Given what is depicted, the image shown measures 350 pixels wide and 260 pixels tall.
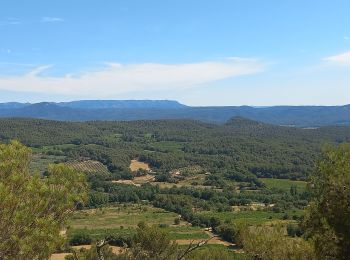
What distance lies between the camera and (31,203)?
12.4 meters

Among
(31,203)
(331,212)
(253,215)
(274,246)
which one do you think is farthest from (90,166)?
(31,203)

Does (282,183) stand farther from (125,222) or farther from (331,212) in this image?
(331,212)

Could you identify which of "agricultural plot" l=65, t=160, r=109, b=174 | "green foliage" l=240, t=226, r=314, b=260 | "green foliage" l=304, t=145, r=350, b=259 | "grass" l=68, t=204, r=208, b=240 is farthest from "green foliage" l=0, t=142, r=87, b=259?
"agricultural plot" l=65, t=160, r=109, b=174

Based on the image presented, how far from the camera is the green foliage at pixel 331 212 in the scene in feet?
57.2

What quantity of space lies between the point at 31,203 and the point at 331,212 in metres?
12.1

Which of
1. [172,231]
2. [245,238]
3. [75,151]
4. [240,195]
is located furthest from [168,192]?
[245,238]

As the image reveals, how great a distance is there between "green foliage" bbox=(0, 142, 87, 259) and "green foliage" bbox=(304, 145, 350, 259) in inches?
401

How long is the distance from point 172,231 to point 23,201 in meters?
75.8

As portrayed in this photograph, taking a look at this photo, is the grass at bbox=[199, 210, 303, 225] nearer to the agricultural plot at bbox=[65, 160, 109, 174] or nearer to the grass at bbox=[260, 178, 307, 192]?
the grass at bbox=[260, 178, 307, 192]

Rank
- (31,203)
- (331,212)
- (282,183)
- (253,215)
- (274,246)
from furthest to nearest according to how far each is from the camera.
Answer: (282,183) → (253,215) → (274,246) → (331,212) → (31,203)

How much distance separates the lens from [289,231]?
5656 cm

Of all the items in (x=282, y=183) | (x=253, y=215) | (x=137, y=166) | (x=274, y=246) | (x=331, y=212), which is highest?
(x=331, y=212)

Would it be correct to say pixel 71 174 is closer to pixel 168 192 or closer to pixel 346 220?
pixel 346 220

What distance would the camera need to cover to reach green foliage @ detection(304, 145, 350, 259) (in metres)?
17.4
